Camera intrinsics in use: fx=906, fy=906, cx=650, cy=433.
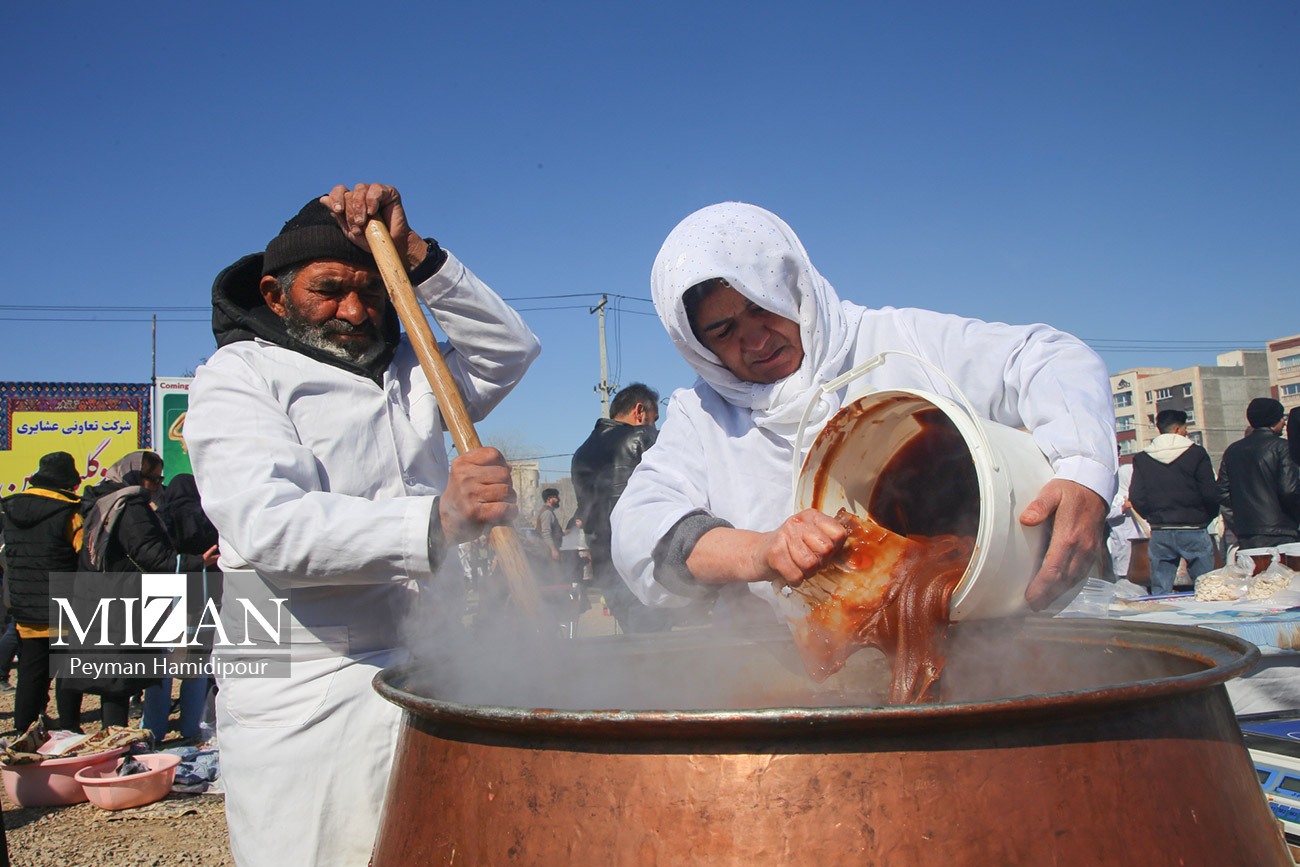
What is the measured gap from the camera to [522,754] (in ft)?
3.63

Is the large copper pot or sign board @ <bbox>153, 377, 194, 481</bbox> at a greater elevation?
sign board @ <bbox>153, 377, 194, 481</bbox>

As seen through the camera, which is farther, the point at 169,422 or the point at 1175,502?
the point at 169,422

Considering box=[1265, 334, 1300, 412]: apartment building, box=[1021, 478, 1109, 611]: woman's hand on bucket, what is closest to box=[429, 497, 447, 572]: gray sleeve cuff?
box=[1021, 478, 1109, 611]: woman's hand on bucket

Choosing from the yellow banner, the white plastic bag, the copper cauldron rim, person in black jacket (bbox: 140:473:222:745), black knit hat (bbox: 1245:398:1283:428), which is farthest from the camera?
the yellow banner

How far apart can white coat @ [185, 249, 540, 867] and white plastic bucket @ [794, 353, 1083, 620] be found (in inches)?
29.8

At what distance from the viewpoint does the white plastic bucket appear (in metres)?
1.32

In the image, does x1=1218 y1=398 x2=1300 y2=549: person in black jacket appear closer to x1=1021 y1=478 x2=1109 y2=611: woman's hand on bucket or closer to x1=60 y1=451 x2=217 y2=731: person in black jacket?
x1=1021 y1=478 x2=1109 y2=611: woman's hand on bucket

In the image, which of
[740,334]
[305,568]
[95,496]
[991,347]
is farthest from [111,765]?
[991,347]

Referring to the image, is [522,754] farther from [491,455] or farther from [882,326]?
[882,326]

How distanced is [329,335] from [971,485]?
4.62ft

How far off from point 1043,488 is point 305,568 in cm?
125

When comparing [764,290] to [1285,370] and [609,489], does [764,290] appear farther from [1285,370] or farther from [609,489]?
[1285,370]

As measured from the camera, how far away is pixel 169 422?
9359mm

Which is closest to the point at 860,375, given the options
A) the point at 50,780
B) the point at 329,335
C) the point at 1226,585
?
the point at 329,335
